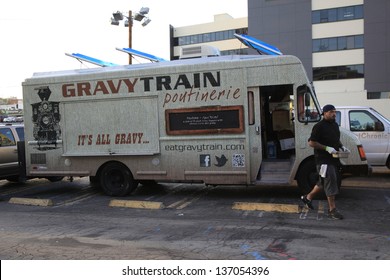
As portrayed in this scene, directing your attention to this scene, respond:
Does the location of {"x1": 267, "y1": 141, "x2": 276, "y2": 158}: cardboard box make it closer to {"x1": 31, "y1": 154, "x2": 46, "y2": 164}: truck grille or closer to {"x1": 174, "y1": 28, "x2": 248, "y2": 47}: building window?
{"x1": 31, "y1": 154, "x2": 46, "y2": 164}: truck grille

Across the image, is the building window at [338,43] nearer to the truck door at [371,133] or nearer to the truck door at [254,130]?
the truck door at [371,133]

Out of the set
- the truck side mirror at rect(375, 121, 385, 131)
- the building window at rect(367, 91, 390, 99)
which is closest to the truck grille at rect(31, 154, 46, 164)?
the truck side mirror at rect(375, 121, 385, 131)

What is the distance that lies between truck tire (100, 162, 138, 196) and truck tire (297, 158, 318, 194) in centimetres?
374

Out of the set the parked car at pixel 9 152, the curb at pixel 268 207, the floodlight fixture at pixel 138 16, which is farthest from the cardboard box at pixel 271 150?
the floodlight fixture at pixel 138 16

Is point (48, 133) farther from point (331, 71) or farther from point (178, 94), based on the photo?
point (331, 71)

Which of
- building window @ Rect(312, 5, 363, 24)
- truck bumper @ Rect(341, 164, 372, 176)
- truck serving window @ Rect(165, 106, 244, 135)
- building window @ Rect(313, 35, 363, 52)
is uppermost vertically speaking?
building window @ Rect(312, 5, 363, 24)

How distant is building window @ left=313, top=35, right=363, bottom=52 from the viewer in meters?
47.8

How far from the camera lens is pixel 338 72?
158ft

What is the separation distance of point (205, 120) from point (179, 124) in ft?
1.91

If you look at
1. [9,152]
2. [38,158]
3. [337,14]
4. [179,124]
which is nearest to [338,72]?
[337,14]

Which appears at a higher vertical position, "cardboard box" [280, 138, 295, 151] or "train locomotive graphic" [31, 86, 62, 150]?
"train locomotive graphic" [31, 86, 62, 150]

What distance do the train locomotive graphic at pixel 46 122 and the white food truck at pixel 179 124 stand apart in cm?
2

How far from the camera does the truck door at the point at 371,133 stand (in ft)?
35.0

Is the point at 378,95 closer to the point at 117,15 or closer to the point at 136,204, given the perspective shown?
the point at 117,15
